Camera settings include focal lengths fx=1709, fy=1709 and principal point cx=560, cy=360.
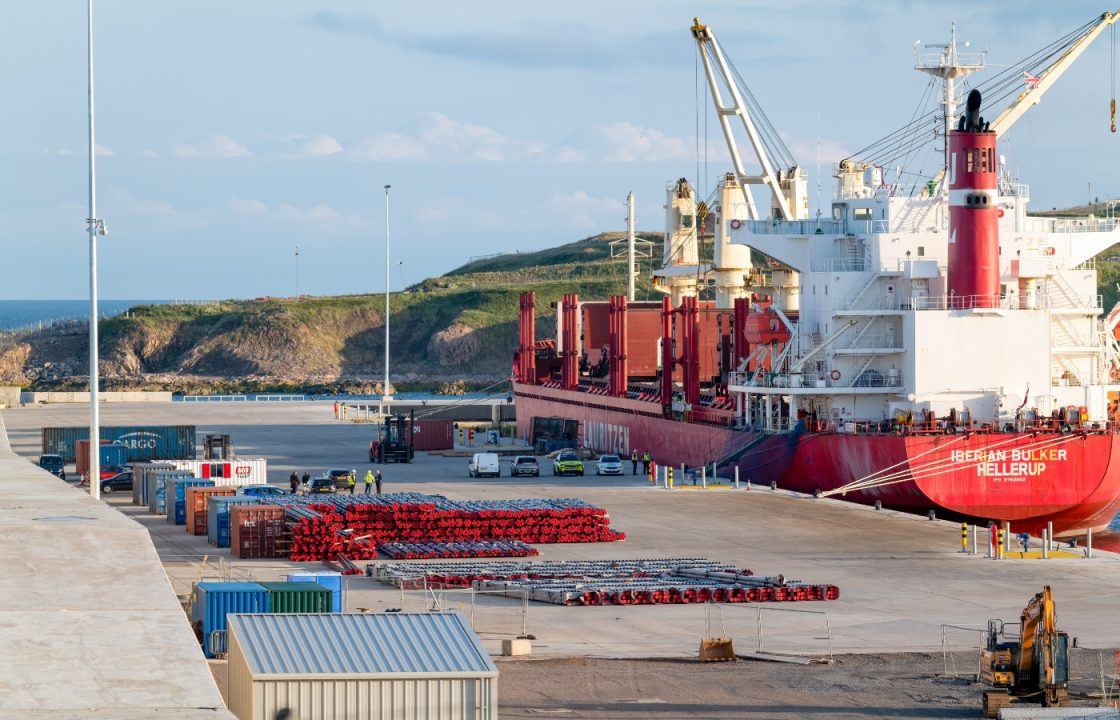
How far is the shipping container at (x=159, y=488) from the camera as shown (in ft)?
169

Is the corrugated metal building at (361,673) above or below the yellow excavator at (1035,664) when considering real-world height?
above

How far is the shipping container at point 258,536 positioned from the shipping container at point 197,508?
5.57 metres

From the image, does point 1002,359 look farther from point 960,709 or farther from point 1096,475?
point 960,709

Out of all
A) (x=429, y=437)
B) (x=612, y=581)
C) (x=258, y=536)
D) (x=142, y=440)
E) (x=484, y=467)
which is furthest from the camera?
(x=429, y=437)

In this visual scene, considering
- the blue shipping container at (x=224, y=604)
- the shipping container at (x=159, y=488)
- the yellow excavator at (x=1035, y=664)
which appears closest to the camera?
the yellow excavator at (x=1035, y=664)

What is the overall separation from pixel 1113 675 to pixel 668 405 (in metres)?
42.0

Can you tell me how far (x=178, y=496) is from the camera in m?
49.0

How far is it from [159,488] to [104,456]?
13114 mm

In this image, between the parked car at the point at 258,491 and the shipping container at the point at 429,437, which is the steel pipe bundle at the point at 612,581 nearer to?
the parked car at the point at 258,491

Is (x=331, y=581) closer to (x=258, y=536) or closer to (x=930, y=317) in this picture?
(x=258, y=536)

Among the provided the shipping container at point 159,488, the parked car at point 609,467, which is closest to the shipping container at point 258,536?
the shipping container at point 159,488

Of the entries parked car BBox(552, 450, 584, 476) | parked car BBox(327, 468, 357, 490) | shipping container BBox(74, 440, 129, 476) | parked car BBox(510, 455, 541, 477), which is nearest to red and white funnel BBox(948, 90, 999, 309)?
parked car BBox(552, 450, 584, 476)

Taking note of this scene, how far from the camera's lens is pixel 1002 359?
53125 millimetres

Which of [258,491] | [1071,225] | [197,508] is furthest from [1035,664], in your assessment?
[1071,225]
